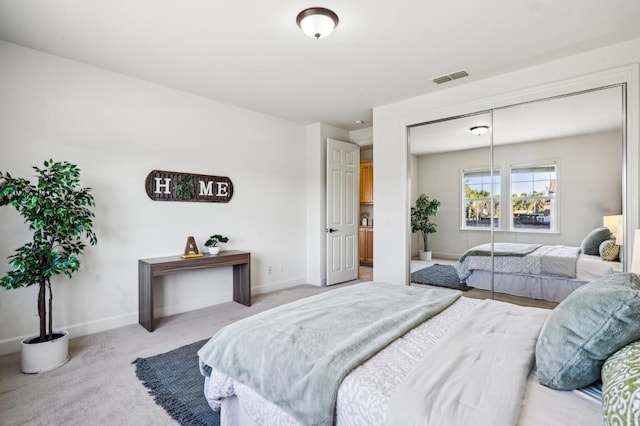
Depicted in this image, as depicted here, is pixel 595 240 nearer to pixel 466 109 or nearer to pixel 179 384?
pixel 466 109

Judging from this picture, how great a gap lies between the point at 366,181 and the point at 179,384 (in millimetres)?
5685

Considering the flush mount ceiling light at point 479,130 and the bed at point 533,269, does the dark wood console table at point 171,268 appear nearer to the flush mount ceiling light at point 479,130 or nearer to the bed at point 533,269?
the bed at point 533,269

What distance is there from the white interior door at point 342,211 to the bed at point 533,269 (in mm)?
2066

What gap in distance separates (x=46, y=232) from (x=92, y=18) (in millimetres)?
1722

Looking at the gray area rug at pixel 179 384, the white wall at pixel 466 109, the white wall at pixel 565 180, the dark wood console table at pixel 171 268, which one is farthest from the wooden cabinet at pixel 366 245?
the gray area rug at pixel 179 384

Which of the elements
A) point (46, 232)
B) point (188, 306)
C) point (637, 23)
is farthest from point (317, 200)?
point (637, 23)

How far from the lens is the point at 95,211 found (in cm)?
326

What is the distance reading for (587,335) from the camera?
1.08 metres

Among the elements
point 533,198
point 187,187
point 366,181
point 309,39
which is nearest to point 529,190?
point 533,198

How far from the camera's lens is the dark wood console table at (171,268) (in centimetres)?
326

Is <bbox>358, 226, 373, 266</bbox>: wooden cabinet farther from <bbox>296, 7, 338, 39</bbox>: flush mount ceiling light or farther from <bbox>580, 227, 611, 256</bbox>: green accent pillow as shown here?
<bbox>296, 7, 338, 39</bbox>: flush mount ceiling light

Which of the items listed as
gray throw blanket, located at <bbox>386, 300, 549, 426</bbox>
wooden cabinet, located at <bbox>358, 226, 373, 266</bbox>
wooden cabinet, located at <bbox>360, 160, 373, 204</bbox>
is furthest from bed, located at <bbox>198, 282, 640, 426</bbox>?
wooden cabinet, located at <bbox>360, 160, 373, 204</bbox>

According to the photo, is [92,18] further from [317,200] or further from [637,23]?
[637,23]

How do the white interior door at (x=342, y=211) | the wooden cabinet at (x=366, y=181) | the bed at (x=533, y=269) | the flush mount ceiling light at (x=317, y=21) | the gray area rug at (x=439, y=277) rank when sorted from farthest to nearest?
the wooden cabinet at (x=366, y=181) → the white interior door at (x=342, y=211) → the gray area rug at (x=439, y=277) → the bed at (x=533, y=269) → the flush mount ceiling light at (x=317, y=21)
